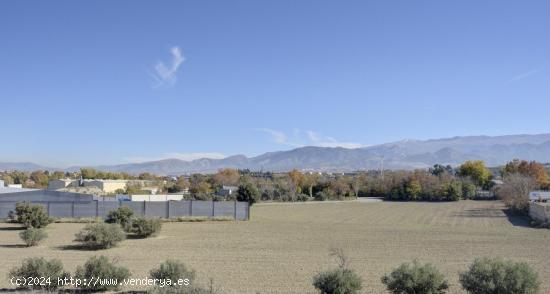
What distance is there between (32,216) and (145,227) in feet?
32.7

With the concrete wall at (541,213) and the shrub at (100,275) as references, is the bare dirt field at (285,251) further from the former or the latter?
the concrete wall at (541,213)

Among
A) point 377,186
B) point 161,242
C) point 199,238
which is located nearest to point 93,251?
point 161,242

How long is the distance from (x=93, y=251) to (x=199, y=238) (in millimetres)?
7642

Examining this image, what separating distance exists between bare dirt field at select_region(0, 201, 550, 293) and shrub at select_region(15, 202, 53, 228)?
971 mm

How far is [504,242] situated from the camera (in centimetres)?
3139

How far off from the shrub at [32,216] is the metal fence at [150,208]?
4966mm

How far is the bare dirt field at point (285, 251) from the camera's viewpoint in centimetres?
1869

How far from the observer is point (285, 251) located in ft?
86.4

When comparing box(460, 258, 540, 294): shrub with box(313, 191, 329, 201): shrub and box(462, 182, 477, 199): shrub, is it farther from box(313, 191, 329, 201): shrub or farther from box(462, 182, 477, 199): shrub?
box(462, 182, 477, 199): shrub

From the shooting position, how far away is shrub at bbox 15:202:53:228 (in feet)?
121

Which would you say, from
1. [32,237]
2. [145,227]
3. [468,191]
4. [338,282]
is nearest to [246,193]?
[145,227]

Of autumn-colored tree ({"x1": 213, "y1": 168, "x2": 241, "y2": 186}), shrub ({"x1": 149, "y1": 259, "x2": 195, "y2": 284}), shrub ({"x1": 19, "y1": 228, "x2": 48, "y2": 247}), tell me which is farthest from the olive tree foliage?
autumn-colored tree ({"x1": 213, "y1": 168, "x2": 241, "y2": 186})

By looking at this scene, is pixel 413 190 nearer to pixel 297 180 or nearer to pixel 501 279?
pixel 297 180

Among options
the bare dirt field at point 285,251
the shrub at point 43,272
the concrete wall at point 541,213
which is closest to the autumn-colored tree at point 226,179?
the concrete wall at point 541,213
